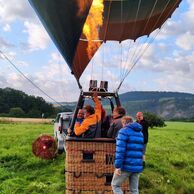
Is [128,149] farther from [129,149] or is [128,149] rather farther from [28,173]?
[28,173]

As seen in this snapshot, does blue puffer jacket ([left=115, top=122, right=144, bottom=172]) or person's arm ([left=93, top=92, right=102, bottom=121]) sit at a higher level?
person's arm ([left=93, top=92, right=102, bottom=121])

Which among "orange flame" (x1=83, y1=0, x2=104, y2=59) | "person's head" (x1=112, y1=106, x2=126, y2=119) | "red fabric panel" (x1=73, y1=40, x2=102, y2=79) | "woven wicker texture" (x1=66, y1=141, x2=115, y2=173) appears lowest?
"woven wicker texture" (x1=66, y1=141, x2=115, y2=173)

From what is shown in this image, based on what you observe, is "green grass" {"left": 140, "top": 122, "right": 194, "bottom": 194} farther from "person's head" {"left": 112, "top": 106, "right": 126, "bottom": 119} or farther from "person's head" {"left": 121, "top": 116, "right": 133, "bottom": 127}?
"person's head" {"left": 121, "top": 116, "right": 133, "bottom": 127}

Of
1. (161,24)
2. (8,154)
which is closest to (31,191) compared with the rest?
(8,154)

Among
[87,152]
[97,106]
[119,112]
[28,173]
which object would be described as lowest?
[28,173]

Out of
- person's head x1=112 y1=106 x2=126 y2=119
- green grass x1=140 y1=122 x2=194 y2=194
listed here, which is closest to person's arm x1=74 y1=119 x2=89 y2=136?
person's head x1=112 y1=106 x2=126 y2=119

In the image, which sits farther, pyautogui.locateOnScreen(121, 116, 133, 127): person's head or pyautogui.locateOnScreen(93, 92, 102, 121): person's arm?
pyautogui.locateOnScreen(93, 92, 102, 121): person's arm

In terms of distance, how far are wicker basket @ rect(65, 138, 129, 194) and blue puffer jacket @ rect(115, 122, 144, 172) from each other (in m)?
0.98

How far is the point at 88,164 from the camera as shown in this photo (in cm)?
891

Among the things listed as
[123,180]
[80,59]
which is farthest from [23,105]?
[123,180]

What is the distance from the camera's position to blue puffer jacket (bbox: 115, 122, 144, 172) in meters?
7.83

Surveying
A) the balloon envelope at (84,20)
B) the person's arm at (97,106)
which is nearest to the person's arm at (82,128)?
the person's arm at (97,106)

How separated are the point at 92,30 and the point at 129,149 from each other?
14.6 feet

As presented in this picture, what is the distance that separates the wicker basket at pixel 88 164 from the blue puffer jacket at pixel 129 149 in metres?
0.98
